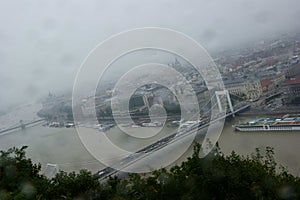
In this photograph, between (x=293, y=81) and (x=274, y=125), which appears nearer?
(x=274, y=125)

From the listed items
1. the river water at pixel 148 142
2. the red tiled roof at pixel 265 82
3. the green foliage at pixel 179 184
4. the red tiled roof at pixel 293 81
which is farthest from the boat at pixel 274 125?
the green foliage at pixel 179 184

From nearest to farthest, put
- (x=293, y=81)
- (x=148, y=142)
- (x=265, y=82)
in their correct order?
(x=148, y=142) < (x=293, y=81) < (x=265, y=82)

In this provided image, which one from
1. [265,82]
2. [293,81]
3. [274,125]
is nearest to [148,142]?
[274,125]

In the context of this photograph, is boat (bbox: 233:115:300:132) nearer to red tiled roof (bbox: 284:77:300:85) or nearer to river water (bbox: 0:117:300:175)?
river water (bbox: 0:117:300:175)

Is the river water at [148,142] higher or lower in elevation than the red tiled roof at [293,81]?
lower

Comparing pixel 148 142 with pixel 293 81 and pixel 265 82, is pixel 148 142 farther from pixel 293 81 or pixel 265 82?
pixel 265 82

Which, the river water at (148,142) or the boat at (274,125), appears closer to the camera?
the river water at (148,142)

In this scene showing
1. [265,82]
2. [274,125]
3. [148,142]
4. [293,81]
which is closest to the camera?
[274,125]

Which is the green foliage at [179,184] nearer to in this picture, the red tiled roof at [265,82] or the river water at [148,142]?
the river water at [148,142]
